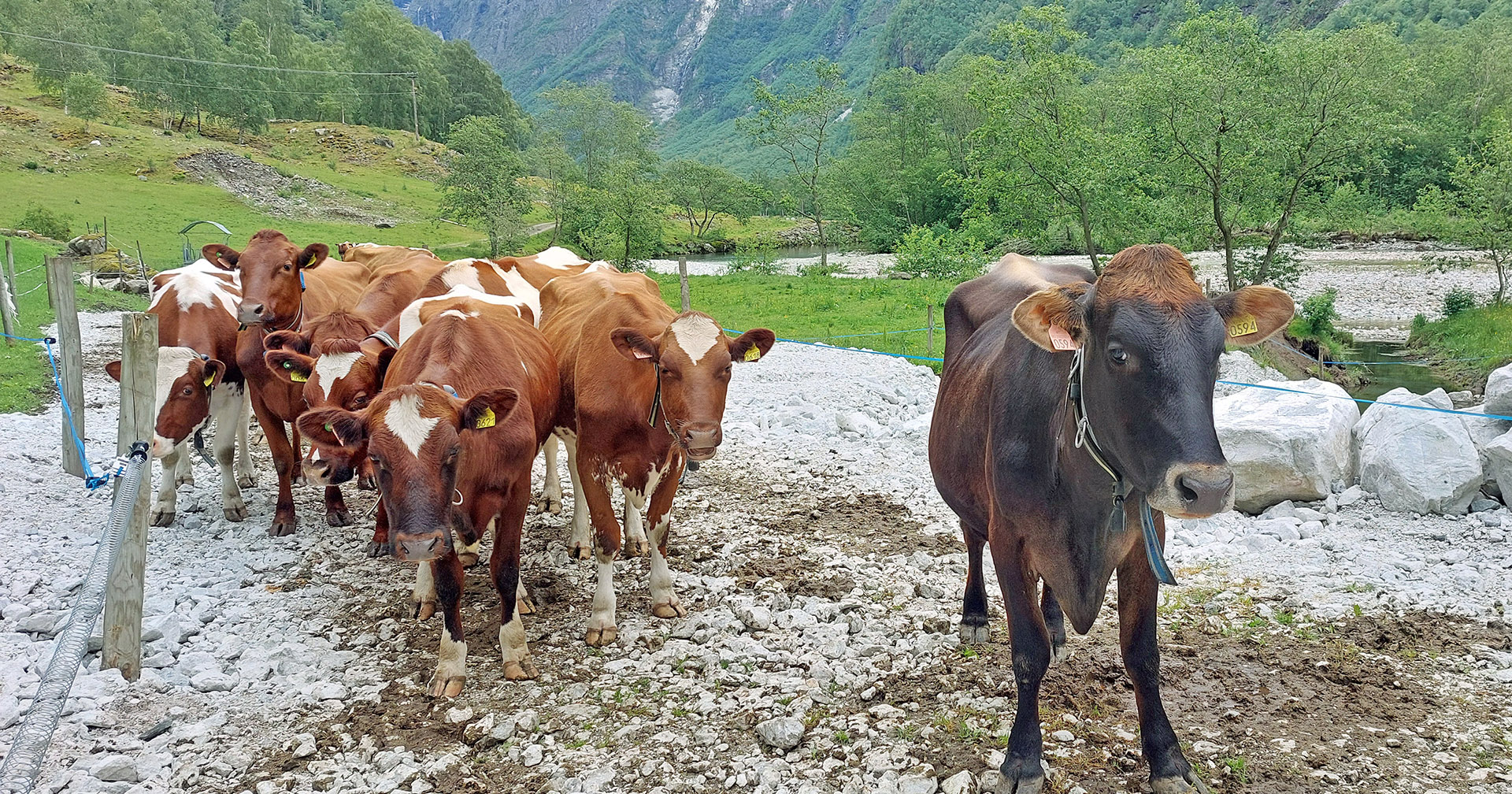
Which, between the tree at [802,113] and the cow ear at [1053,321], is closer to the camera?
the cow ear at [1053,321]

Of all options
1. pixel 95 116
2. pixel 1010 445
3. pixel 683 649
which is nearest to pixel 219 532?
pixel 683 649

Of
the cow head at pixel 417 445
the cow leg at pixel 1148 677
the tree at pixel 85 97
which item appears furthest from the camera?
the tree at pixel 85 97

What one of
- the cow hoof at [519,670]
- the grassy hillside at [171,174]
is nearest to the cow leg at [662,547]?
the cow hoof at [519,670]

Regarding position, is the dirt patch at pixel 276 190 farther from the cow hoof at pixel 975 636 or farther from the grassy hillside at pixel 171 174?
the cow hoof at pixel 975 636

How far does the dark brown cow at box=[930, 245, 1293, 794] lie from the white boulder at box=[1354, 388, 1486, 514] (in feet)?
15.8

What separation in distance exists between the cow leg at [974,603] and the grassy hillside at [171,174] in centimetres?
3643

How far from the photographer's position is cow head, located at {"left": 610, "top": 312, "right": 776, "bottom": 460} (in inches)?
218

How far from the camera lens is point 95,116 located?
67.9 meters

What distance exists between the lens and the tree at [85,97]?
63688mm

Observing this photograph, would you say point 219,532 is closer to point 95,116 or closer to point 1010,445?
point 1010,445

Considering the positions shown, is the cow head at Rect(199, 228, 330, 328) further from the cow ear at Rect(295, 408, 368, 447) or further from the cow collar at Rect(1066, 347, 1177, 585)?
the cow collar at Rect(1066, 347, 1177, 585)

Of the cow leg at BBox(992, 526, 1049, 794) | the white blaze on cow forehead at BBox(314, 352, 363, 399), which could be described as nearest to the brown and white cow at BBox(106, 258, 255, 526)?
the white blaze on cow forehead at BBox(314, 352, 363, 399)

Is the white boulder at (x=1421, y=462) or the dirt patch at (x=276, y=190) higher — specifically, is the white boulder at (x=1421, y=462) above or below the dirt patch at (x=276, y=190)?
above

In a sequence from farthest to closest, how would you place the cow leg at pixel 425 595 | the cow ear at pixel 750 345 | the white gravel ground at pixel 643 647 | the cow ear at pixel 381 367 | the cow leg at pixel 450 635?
the cow ear at pixel 381 367
the cow leg at pixel 425 595
the cow ear at pixel 750 345
the cow leg at pixel 450 635
the white gravel ground at pixel 643 647
